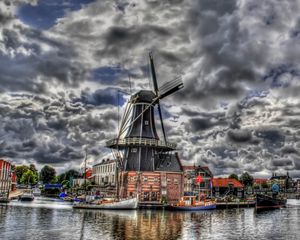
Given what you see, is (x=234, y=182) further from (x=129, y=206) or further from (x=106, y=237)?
(x=106, y=237)

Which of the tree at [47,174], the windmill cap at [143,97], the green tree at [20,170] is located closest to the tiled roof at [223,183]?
the windmill cap at [143,97]

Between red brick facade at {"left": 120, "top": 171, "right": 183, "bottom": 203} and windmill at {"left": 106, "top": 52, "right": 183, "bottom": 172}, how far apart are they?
4.42 ft

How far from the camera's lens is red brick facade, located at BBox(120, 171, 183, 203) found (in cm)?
6938

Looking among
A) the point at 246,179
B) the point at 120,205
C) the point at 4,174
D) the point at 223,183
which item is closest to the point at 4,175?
the point at 4,174

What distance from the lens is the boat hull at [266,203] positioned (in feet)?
263

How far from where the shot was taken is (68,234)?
106ft

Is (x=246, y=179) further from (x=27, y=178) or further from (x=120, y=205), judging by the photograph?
(x=120, y=205)

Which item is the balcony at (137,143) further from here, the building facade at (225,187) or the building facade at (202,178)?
A: the building facade at (225,187)

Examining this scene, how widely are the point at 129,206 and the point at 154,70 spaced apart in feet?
103

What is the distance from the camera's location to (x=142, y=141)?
68.9 metres

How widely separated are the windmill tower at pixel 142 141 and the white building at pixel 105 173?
41.1ft

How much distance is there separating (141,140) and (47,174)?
110 m

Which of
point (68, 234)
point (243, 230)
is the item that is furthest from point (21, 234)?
point (243, 230)

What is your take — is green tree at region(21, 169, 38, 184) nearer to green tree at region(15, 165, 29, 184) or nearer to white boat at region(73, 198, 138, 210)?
green tree at region(15, 165, 29, 184)
